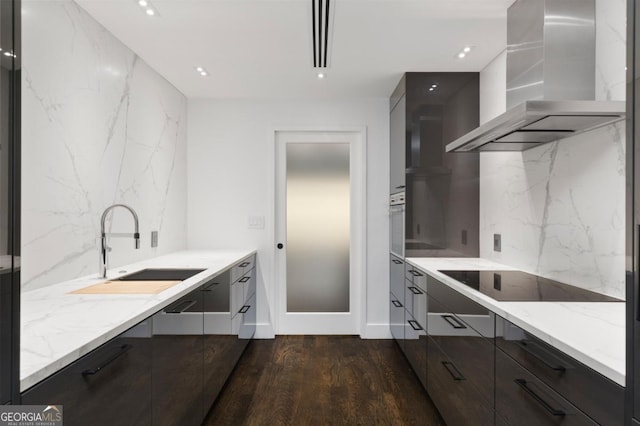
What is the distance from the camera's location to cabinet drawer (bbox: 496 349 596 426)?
1010 mm

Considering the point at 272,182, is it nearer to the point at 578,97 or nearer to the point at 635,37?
the point at 578,97

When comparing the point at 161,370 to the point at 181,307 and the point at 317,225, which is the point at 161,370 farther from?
the point at 317,225

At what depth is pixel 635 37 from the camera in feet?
2.58

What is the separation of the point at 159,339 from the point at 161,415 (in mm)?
311

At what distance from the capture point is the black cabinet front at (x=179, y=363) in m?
1.41

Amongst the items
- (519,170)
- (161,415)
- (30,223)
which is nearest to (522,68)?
(519,170)

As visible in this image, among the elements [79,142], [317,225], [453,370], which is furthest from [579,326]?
[317,225]

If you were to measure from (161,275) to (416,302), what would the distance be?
5.85 feet

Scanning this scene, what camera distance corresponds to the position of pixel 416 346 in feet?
8.34

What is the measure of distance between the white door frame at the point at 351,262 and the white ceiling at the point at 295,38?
54cm

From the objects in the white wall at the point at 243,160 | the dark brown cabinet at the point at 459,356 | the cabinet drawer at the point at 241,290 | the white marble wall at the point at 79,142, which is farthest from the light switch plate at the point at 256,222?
the dark brown cabinet at the point at 459,356

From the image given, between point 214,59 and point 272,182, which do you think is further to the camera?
point 272,182

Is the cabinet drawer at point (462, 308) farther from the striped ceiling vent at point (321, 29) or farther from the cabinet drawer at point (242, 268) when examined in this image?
the striped ceiling vent at point (321, 29)

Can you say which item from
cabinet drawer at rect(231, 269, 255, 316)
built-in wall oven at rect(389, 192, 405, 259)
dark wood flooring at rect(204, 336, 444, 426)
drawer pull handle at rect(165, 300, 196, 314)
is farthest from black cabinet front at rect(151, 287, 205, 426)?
built-in wall oven at rect(389, 192, 405, 259)
